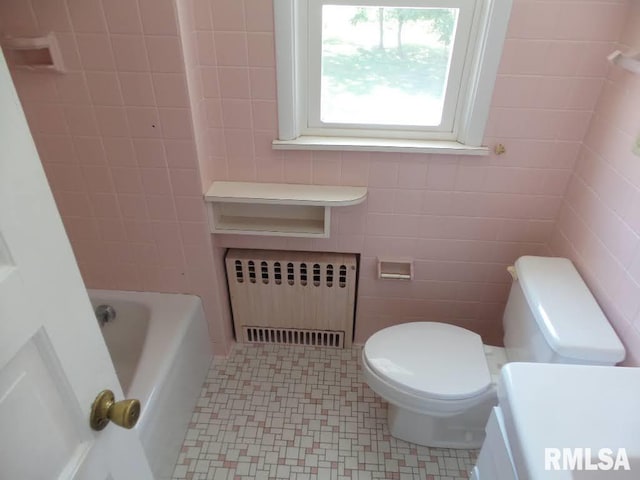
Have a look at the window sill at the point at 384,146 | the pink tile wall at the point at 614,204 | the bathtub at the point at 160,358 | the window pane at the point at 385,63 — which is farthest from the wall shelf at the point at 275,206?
the pink tile wall at the point at 614,204

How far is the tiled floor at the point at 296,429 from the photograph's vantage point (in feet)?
5.14

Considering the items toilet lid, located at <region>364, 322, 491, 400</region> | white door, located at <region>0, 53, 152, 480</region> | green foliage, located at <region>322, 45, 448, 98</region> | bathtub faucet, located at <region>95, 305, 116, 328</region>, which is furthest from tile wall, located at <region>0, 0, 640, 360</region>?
white door, located at <region>0, 53, 152, 480</region>

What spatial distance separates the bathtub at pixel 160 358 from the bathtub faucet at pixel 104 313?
0.02m

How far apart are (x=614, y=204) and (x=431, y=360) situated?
0.73 meters

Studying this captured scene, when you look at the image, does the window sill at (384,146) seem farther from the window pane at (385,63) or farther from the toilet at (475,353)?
the toilet at (475,353)

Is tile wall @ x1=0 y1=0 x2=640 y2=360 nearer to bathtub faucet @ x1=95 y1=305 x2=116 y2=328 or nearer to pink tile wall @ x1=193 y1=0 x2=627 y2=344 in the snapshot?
pink tile wall @ x1=193 y1=0 x2=627 y2=344

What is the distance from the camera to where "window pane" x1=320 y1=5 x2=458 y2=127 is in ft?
4.59

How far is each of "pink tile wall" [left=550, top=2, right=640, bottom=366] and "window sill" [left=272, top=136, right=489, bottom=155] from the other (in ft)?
1.12

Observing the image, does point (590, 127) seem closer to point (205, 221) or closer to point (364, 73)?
point (364, 73)

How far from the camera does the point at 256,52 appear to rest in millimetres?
1401

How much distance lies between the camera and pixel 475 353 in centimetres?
146

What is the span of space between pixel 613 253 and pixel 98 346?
1.34 metres

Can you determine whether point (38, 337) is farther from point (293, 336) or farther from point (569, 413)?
point (293, 336)

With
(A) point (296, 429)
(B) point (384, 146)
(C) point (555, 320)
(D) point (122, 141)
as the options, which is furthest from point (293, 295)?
(C) point (555, 320)
